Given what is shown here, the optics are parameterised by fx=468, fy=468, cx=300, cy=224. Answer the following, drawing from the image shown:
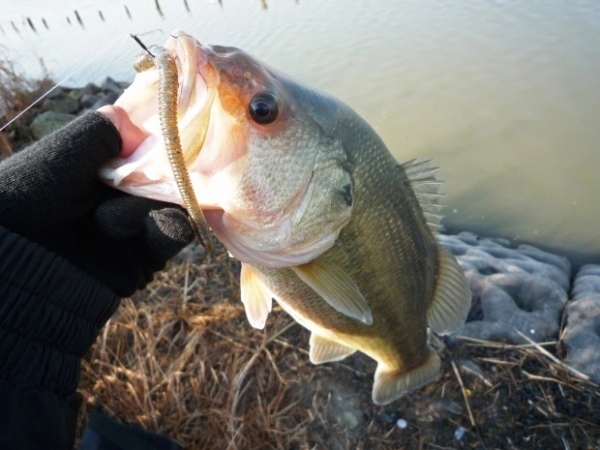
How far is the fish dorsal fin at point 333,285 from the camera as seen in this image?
5.36 ft

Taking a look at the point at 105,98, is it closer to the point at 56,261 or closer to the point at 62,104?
the point at 62,104

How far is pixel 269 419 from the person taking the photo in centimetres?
271

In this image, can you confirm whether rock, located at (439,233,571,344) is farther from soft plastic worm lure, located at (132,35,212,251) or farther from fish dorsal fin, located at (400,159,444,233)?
soft plastic worm lure, located at (132,35,212,251)

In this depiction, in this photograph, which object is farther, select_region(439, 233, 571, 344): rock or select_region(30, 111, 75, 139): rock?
select_region(30, 111, 75, 139): rock

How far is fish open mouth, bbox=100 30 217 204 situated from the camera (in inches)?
50.6

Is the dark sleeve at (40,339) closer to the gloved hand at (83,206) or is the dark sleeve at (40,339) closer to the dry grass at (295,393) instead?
the gloved hand at (83,206)

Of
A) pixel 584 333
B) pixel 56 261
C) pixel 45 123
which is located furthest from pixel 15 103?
pixel 584 333

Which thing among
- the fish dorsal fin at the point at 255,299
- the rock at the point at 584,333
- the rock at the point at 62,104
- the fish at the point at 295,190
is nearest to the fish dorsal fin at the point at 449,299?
the fish at the point at 295,190

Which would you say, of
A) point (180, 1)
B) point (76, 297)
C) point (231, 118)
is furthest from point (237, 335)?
point (180, 1)

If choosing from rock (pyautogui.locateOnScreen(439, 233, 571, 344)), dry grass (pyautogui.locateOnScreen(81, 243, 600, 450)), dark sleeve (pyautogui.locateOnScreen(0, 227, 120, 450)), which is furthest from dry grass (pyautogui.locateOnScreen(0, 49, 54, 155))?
rock (pyautogui.locateOnScreen(439, 233, 571, 344))

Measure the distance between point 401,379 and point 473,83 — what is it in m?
6.18

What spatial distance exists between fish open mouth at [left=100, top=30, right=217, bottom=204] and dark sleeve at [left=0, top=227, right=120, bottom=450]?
1.25ft

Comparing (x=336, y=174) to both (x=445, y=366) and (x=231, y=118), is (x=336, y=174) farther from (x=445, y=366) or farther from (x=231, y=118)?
(x=445, y=366)

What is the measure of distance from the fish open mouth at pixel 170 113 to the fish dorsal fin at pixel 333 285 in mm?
540
